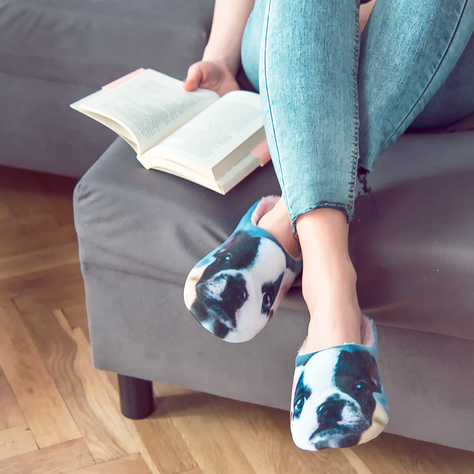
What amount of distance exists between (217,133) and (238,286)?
261mm

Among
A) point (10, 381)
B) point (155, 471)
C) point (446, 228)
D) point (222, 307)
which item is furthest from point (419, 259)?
point (10, 381)

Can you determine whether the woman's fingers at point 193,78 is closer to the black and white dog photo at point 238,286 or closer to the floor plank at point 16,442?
the black and white dog photo at point 238,286

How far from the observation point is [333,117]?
61 centimetres

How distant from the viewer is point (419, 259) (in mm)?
629

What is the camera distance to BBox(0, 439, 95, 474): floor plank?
0.79 m

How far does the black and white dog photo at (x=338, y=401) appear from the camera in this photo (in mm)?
519

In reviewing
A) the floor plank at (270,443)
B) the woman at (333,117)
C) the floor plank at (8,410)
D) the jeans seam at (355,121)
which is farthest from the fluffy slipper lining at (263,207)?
the floor plank at (8,410)

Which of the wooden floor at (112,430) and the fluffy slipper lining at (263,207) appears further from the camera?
the wooden floor at (112,430)

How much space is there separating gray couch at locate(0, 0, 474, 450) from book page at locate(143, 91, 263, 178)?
4 cm

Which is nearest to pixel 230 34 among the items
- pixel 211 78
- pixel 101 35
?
pixel 211 78

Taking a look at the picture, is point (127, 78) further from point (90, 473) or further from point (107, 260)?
point (90, 473)

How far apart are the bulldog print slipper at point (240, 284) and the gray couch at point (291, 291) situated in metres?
→ 0.05

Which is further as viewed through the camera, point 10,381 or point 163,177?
point 10,381

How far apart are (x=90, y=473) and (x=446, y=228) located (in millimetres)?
569
